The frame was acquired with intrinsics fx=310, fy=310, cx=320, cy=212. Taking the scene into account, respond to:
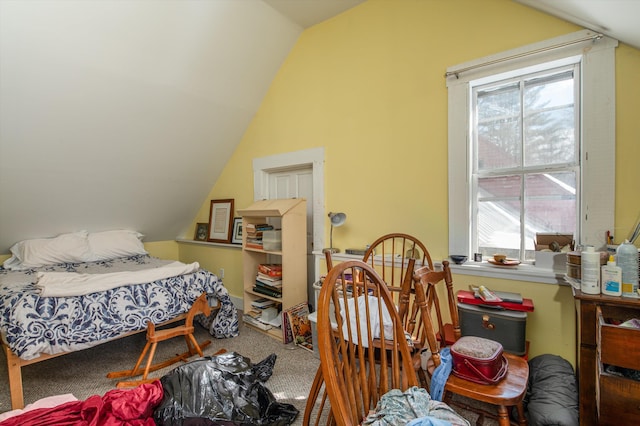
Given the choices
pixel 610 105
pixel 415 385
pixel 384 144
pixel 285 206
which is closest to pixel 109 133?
pixel 285 206

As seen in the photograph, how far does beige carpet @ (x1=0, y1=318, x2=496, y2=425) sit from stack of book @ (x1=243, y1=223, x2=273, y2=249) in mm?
864

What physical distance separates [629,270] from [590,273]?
15 cm

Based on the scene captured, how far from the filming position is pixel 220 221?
4.14 metres

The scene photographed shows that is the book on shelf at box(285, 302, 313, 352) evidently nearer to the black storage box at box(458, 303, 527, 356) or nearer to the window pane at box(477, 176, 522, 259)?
the black storage box at box(458, 303, 527, 356)

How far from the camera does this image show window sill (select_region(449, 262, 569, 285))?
6.16ft

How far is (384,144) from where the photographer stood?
2.63 m

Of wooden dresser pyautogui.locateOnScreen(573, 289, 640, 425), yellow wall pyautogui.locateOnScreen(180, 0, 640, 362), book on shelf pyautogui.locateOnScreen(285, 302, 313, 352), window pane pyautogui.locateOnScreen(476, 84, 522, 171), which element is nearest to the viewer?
wooden dresser pyautogui.locateOnScreen(573, 289, 640, 425)

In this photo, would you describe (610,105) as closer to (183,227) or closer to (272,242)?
(272,242)

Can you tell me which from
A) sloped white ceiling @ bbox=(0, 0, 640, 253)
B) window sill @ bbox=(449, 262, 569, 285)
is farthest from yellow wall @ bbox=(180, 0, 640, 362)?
sloped white ceiling @ bbox=(0, 0, 640, 253)

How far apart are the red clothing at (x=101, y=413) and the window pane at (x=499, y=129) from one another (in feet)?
8.40

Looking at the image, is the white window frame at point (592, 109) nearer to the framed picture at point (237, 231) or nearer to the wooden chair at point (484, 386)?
the wooden chair at point (484, 386)

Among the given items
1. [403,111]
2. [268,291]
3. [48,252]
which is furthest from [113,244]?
[403,111]

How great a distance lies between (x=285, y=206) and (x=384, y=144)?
3.45 ft

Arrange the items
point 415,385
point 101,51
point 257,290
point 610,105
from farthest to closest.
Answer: point 257,290 < point 101,51 < point 610,105 < point 415,385
